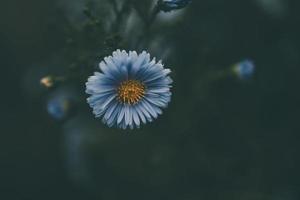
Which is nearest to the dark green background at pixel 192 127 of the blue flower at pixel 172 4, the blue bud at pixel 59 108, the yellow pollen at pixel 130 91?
the blue bud at pixel 59 108

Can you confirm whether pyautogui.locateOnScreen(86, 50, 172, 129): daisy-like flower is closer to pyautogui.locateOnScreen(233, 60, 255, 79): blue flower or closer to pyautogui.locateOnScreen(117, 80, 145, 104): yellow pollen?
pyautogui.locateOnScreen(117, 80, 145, 104): yellow pollen

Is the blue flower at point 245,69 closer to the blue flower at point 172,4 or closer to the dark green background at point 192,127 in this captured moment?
the dark green background at point 192,127

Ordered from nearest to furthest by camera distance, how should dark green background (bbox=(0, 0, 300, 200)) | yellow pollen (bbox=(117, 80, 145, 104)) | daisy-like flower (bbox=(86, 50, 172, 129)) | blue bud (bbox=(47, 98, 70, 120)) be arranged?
daisy-like flower (bbox=(86, 50, 172, 129))
yellow pollen (bbox=(117, 80, 145, 104))
blue bud (bbox=(47, 98, 70, 120))
dark green background (bbox=(0, 0, 300, 200))

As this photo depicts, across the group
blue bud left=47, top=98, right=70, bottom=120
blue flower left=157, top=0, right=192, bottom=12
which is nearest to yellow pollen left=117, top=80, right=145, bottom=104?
blue flower left=157, top=0, right=192, bottom=12

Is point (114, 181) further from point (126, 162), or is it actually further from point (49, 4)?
point (49, 4)

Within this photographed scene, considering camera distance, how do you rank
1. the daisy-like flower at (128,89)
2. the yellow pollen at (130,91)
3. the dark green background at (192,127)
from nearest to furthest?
the daisy-like flower at (128,89)
the yellow pollen at (130,91)
the dark green background at (192,127)

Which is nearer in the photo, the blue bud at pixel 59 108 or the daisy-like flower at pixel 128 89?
the daisy-like flower at pixel 128 89

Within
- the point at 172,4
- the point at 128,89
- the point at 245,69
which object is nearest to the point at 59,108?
the point at 128,89

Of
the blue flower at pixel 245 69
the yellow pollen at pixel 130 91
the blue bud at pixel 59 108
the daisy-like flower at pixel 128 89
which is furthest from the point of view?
the blue flower at pixel 245 69
